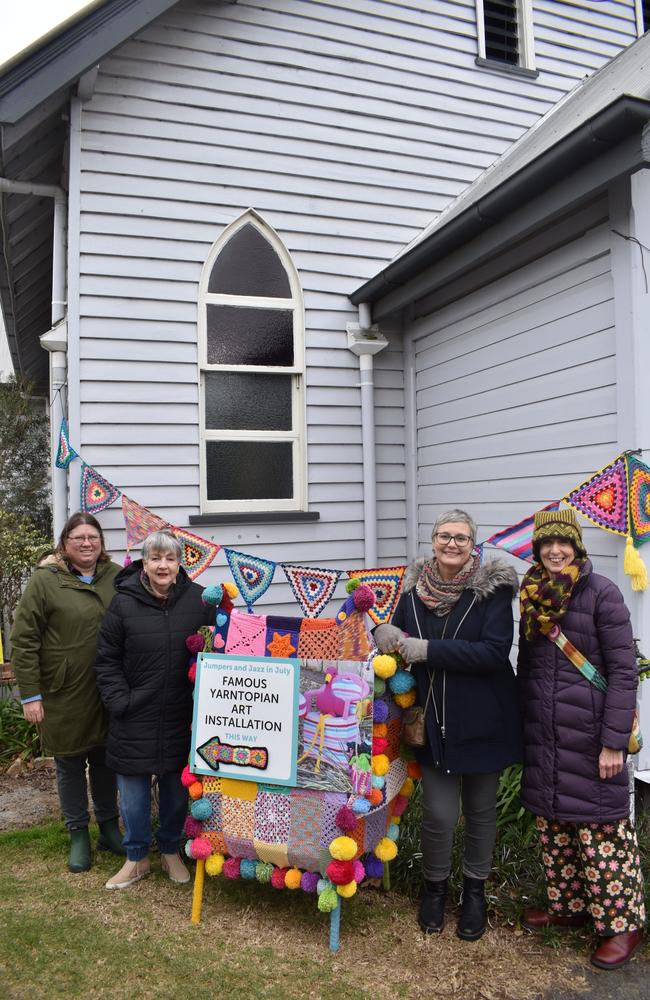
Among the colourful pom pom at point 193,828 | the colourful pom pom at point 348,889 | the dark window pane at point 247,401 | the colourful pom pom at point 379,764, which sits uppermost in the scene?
the dark window pane at point 247,401

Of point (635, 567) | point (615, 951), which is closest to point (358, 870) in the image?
point (615, 951)

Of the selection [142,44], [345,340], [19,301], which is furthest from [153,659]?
[19,301]

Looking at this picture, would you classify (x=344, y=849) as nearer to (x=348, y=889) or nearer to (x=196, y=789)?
(x=348, y=889)

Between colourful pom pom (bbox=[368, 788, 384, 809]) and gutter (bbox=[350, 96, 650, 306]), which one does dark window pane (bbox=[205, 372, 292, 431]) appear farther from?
colourful pom pom (bbox=[368, 788, 384, 809])

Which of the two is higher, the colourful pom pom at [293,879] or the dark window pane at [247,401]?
the dark window pane at [247,401]

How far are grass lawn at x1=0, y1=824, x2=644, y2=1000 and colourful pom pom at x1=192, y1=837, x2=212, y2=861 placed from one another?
1.12ft

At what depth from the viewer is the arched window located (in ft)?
19.5

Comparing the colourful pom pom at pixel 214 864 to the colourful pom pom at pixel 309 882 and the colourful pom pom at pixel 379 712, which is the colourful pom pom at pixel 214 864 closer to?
the colourful pom pom at pixel 309 882

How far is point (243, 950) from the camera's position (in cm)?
312

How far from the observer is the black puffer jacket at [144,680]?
345 cm

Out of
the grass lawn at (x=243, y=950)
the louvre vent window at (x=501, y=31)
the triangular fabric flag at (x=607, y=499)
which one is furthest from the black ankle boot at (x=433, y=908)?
the louvre vent window at (x=501, y=31)

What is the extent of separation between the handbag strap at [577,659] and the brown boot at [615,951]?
3.48 feet

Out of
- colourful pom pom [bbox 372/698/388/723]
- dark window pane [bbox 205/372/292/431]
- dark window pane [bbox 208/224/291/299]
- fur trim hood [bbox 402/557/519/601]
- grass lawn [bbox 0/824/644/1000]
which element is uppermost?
dark window pane [bbox 208/224/291/299]

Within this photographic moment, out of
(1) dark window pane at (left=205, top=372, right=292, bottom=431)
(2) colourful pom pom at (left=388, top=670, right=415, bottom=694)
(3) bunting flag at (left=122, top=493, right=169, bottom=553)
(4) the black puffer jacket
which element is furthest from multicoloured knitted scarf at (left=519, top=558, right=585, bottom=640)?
(1) dark window pane at (left=205, top=372, right=292, bottom=431)
